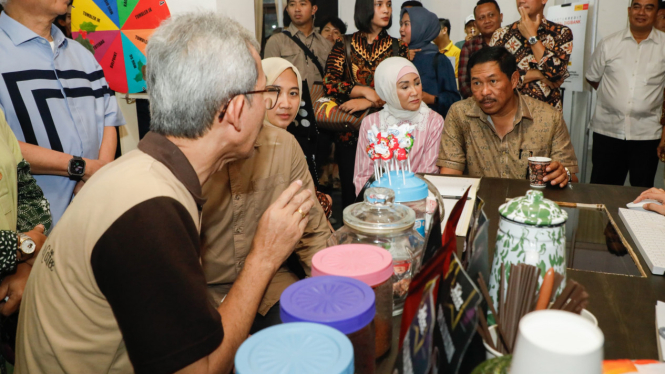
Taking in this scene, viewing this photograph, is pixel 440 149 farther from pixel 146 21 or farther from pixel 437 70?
pixel 146 21

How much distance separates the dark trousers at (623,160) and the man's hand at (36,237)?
3.85 meters

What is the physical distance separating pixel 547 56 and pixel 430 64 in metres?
0.77

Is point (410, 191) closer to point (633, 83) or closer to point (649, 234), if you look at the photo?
point (649, 234)

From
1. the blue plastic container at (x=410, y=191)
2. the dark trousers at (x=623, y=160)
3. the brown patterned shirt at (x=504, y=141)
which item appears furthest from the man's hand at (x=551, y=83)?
the blue plastic container at (x=410, y=191)

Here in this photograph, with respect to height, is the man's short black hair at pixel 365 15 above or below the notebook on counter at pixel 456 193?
above

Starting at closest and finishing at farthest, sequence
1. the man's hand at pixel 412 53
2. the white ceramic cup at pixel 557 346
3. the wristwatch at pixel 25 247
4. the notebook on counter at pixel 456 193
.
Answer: the white ceramic cup at pixel 557 346 → the wristwatch at pixel 25 247 → the notebook on counter at pixel 456 193 → the man's hand at pixel 412 53

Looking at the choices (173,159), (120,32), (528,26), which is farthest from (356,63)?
(173,159)

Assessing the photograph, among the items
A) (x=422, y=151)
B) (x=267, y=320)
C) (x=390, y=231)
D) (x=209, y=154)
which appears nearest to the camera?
(x=390, y=231)

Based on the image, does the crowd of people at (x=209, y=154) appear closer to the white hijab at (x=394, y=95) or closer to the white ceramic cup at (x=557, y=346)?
the white hijab at (x=394, y=95)

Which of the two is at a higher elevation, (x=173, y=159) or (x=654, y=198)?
(x=173, y=159)

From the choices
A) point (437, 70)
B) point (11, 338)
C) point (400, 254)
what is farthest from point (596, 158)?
point (11, 338)

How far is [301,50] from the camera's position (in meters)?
3.64

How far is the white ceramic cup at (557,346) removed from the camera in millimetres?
388

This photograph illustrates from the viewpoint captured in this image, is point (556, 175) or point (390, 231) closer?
point (390, 231)
